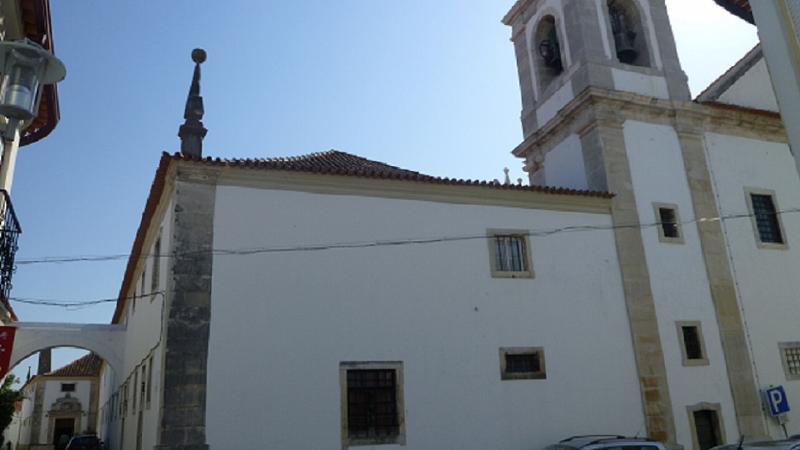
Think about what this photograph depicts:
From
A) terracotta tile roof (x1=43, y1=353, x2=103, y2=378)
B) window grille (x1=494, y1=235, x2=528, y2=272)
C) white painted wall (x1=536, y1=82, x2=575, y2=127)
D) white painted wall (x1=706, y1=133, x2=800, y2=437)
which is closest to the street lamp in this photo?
window grille (x1=494, y1=235, x2=528, y2=272)

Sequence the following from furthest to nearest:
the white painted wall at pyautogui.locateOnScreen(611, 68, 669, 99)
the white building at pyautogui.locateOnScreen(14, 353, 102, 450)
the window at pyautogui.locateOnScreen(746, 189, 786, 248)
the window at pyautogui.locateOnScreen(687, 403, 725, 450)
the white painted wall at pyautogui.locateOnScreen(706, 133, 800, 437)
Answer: the white building at pyautogui.locateOnScreen(14, 353, 102, 450) < the white painted wall at pyautogui.locateOnScreen(611, 68, 669, 99) < the window at pyautogui.locateOnScreen(746, 189, 786, 248) < the white painted wall at pyautogui.locateOnScreen(706, 133, 800, 437) < the window at pyautogui.locateOnScreen(687, 403, 725, 450)

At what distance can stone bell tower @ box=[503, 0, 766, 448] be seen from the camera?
38.6ft

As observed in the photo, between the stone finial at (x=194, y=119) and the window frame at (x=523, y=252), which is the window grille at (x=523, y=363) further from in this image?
the stone finial at (x=194, y=119)

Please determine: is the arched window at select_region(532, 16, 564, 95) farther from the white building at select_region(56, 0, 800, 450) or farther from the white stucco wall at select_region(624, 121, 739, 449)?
the white stucco wall at select_region(624, 121, 739, 449)

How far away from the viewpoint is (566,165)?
561 inches

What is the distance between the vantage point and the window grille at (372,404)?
9.55 meters

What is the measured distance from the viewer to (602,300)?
38.2 feet

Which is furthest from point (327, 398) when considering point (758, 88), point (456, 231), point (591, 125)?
point (758, 88)

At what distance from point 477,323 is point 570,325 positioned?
1.83m

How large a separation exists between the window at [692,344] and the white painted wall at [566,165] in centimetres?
344

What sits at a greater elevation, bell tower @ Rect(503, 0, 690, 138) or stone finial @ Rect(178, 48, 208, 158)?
bell tower @ Rect(503, 0, 690, 138)

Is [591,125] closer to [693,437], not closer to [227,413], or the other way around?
[693,437]

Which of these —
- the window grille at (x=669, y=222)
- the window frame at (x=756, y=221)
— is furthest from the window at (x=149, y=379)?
the window frame at (x=756, y=221)

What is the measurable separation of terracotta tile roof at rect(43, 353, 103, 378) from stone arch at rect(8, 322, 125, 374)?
60.7 feet
